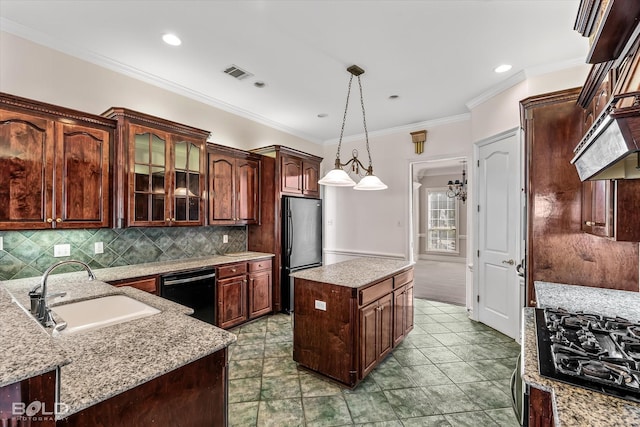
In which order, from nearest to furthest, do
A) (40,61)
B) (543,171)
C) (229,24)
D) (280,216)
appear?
(543,171) < (229,24) < (40,61) < (280,216)

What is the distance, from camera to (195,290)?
3143 mm

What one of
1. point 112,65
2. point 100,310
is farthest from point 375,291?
point 112,65

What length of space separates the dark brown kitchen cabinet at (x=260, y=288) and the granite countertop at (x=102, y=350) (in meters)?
2.10

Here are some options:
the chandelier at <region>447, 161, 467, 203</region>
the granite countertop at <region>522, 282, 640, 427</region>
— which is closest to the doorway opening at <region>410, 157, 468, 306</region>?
the chandelier at <region>447, 161, 467, 203</region>

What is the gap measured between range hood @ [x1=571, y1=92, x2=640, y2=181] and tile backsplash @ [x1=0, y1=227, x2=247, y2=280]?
3731 mm

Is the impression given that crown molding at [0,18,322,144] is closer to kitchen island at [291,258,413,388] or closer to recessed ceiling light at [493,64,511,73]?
kitchen island at [291,258,413,388]

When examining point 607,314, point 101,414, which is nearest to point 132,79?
point 101,414

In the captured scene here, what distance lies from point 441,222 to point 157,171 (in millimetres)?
8368

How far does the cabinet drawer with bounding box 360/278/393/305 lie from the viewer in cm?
242

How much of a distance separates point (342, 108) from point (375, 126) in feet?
3.26

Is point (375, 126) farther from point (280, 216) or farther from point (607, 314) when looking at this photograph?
point (607, 314)

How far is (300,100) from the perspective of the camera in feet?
13.0

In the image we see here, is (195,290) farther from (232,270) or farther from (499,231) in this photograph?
(499,231)

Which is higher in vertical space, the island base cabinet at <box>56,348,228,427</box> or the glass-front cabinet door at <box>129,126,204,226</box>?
the glass-front cabinet door at <box>129,126,204,226</box>
